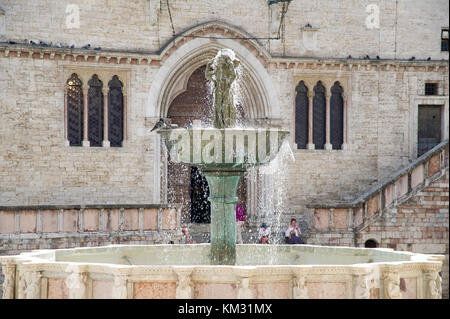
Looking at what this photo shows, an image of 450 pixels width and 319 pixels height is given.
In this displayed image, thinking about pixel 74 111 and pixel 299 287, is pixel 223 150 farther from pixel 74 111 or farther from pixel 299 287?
pixel 74 111

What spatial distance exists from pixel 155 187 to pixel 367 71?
6.96 meters

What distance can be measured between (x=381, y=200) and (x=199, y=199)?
574 cm

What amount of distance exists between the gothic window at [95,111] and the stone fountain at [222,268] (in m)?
10.1

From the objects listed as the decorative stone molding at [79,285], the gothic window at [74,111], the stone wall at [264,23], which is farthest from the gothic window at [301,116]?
the decorative stone molding at [79,285]

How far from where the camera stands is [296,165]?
23344 millimetres

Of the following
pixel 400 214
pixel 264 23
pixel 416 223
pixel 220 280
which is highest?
pixel 264 23

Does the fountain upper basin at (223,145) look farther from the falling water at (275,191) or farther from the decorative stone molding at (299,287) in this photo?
the falling water at (275,191)

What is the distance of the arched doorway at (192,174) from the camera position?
79.2 feet

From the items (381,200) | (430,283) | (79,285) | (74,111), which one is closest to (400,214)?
(381,200)

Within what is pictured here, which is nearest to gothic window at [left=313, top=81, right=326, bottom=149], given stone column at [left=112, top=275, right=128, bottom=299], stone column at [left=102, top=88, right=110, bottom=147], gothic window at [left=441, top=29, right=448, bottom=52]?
gothic window at [left=441, top=29, right=448, bottom=52]

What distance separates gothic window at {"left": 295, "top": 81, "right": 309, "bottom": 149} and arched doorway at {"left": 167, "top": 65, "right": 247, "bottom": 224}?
65.7 inches

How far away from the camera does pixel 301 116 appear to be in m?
23.7

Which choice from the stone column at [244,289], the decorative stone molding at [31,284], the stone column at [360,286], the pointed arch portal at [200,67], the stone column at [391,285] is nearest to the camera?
the stone column at [244,289]
